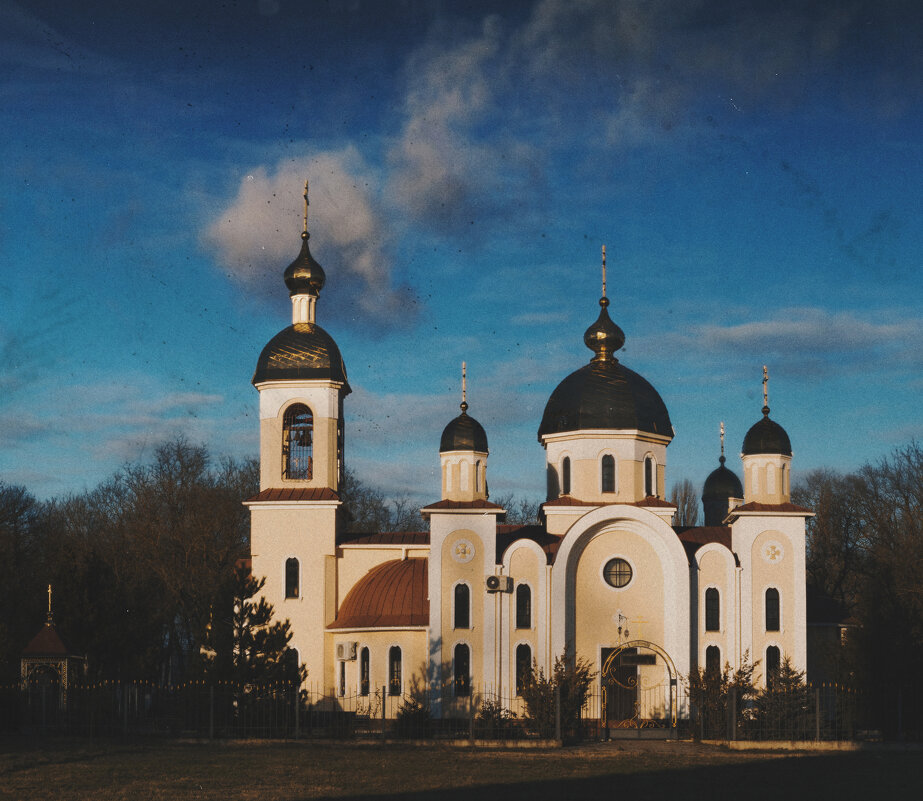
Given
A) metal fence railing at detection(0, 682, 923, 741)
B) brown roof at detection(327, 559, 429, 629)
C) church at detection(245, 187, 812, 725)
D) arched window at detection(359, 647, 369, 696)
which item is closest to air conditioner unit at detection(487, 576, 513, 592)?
church at detection(245, 187, 812, 725)

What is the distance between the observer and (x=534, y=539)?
35.8 metres

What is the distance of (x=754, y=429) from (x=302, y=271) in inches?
522

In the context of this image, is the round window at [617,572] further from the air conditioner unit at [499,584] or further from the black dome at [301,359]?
the black dome at [301,359]

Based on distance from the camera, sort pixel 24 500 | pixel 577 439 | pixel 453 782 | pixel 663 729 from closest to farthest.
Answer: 1. pixel 453 782
2. pixel 663 729
3. pixel 577 439
4. pixel 24 500

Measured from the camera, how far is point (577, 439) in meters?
36.7

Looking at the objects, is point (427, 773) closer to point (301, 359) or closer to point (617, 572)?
point (617, 572)

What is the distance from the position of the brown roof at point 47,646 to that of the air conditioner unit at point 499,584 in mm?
10042

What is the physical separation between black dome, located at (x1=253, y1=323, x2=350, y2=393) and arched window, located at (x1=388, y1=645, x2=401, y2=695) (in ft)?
24.8

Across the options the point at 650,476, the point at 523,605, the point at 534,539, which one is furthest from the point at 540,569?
the point at 650,476

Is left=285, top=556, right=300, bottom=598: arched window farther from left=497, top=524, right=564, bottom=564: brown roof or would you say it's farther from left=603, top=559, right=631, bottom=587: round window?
left=603, top=559, right=631, bottom=587: round window

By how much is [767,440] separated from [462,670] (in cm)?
989

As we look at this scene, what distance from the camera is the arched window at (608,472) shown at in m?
36.4

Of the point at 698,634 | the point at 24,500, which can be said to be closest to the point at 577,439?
the point at 698,634

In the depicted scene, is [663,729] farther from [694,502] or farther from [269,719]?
[694,502]
